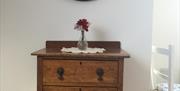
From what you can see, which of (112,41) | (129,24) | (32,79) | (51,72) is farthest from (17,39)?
(129,24)

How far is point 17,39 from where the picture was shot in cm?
208

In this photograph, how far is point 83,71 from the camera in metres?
1.57

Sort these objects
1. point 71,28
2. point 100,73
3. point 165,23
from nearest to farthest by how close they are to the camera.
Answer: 1. point 100,73
2. point 71,28
3. point 165,23

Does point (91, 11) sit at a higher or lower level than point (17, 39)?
higher

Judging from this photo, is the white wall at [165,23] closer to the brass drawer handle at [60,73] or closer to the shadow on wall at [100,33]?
the shadow on wall at [100,33]

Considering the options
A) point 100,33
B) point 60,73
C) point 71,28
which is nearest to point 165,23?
point 100,33

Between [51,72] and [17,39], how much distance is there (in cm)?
65

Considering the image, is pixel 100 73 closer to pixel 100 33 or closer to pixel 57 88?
pixel 57 88

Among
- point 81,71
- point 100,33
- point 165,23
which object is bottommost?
point 81,71

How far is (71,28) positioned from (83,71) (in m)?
0.58

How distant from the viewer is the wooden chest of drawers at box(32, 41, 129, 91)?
1561mm

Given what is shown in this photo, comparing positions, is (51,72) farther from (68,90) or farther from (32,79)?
(32,79)

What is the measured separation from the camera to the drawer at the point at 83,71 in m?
1.56

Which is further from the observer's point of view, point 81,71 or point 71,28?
point 71,28
